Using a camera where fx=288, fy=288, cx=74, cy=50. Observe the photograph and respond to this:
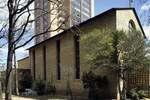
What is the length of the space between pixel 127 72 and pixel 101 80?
3.44 metres

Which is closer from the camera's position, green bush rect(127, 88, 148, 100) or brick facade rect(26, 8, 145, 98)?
green bush rect(127, 88, 148, 100)

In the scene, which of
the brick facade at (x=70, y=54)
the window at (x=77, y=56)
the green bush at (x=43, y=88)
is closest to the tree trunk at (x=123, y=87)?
the brick facade at (x=70, y=54)

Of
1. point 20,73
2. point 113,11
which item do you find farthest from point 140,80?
point 20,73

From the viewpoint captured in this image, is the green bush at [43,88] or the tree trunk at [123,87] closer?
the tree trunk at [123,87]

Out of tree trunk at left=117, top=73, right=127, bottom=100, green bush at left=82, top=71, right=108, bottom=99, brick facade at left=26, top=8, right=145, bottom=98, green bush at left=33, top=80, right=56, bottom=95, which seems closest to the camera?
tree trunk at left=117, top=73, right=127, bottom=100

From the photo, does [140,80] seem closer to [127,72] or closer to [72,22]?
[127,72]

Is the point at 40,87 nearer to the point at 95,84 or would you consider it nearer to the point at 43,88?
the point at 43,88

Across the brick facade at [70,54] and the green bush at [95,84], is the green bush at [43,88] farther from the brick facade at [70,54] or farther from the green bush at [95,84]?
the green bush at [95,84]

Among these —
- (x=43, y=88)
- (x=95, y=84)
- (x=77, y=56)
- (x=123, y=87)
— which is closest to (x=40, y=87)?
(x=43, y=88)

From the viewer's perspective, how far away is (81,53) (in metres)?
31.0

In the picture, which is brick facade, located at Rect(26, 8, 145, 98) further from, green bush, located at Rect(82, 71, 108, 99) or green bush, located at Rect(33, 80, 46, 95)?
green bush, located at Rect(33, 80, 46, 95)

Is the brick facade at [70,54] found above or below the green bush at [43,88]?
above

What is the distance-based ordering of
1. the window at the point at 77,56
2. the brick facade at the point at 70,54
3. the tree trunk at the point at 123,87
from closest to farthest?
the tree trunk at the point at 123,87
the brick facade at the point at 70,54
the window at the point at 77,56

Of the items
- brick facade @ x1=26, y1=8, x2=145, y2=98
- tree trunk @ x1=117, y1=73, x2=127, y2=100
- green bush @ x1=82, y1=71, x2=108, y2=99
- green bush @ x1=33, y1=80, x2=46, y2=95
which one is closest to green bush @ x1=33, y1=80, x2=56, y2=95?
green bush @ x1=33, y1=80, x2=46, y2=95
